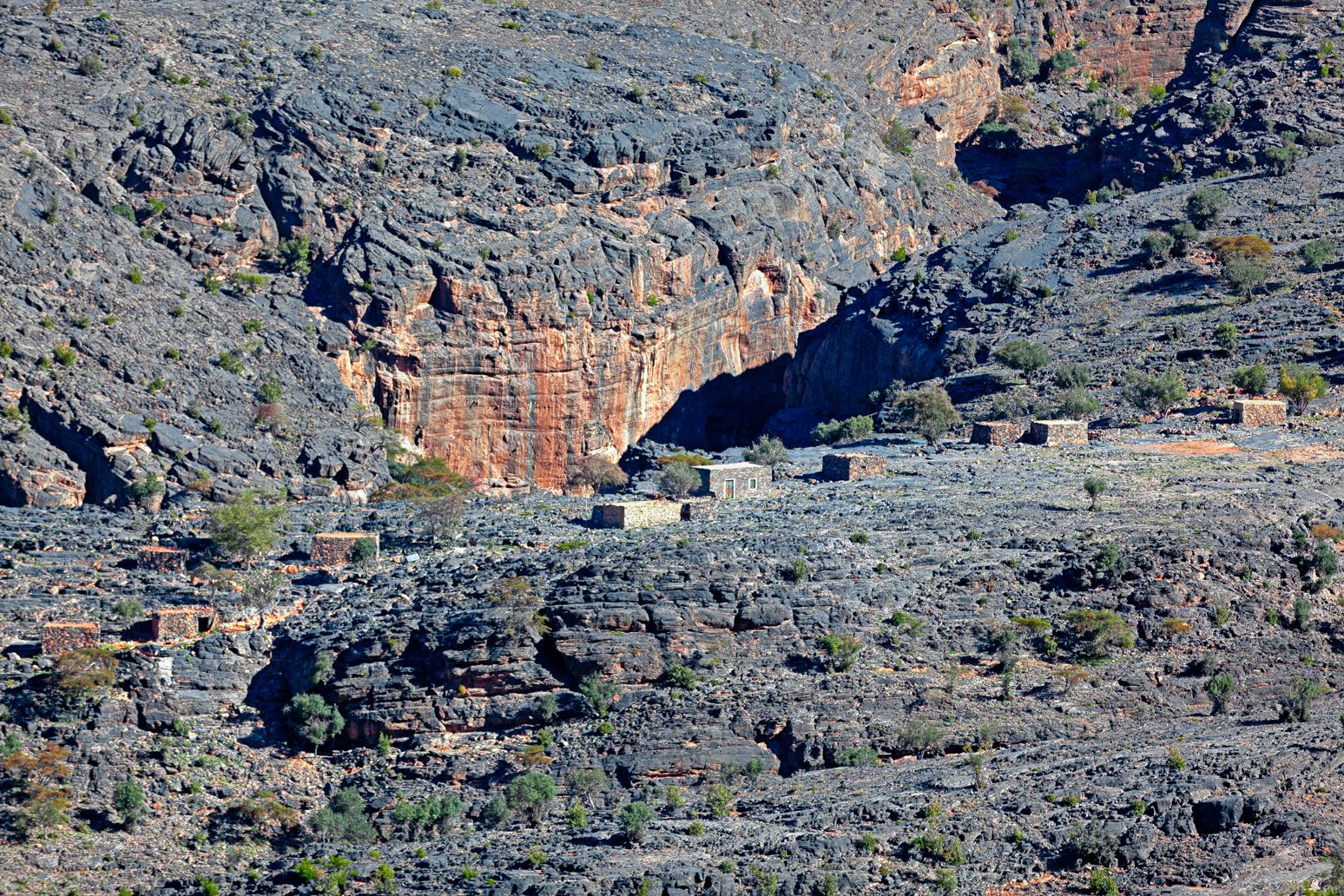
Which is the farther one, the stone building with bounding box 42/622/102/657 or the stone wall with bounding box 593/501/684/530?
the stone wall with bounding box 593/501/684/530

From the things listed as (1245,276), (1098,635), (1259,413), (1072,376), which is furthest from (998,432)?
(1098,635)

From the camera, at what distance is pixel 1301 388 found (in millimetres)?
104000

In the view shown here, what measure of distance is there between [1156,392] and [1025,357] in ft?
19.6

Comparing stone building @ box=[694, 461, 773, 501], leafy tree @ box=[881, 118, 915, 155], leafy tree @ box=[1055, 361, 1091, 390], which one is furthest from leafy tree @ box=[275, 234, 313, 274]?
leafy tree @ box=[881, 118, 915, 155]

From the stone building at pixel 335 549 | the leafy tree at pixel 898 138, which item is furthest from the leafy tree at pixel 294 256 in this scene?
the leafy tree at pixel 898 138

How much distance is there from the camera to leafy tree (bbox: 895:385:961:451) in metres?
105

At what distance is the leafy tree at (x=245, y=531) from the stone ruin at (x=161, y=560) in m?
1.19

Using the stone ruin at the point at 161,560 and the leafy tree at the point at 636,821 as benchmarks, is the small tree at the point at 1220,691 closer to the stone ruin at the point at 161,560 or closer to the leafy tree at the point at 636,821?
the leafy tree at the point at 636,821

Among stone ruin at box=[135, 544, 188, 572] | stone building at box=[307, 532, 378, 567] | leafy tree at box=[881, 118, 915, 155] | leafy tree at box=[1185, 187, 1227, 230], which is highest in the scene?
leafy tree at box=[881, 118, 915, 155]

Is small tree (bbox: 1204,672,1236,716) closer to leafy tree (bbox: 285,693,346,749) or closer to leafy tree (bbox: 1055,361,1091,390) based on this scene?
leafy tree (bbox: 285,693,346,749)

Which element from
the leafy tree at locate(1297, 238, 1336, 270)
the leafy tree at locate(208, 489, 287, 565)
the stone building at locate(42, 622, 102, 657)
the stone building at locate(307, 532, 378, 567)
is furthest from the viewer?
the leafy tree at locate(1297, 238, 1336, 270)

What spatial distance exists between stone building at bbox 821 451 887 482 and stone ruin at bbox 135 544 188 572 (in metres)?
19.7

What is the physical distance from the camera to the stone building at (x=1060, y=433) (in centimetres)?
10181

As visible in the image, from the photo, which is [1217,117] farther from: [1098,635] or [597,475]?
[1098,635]
